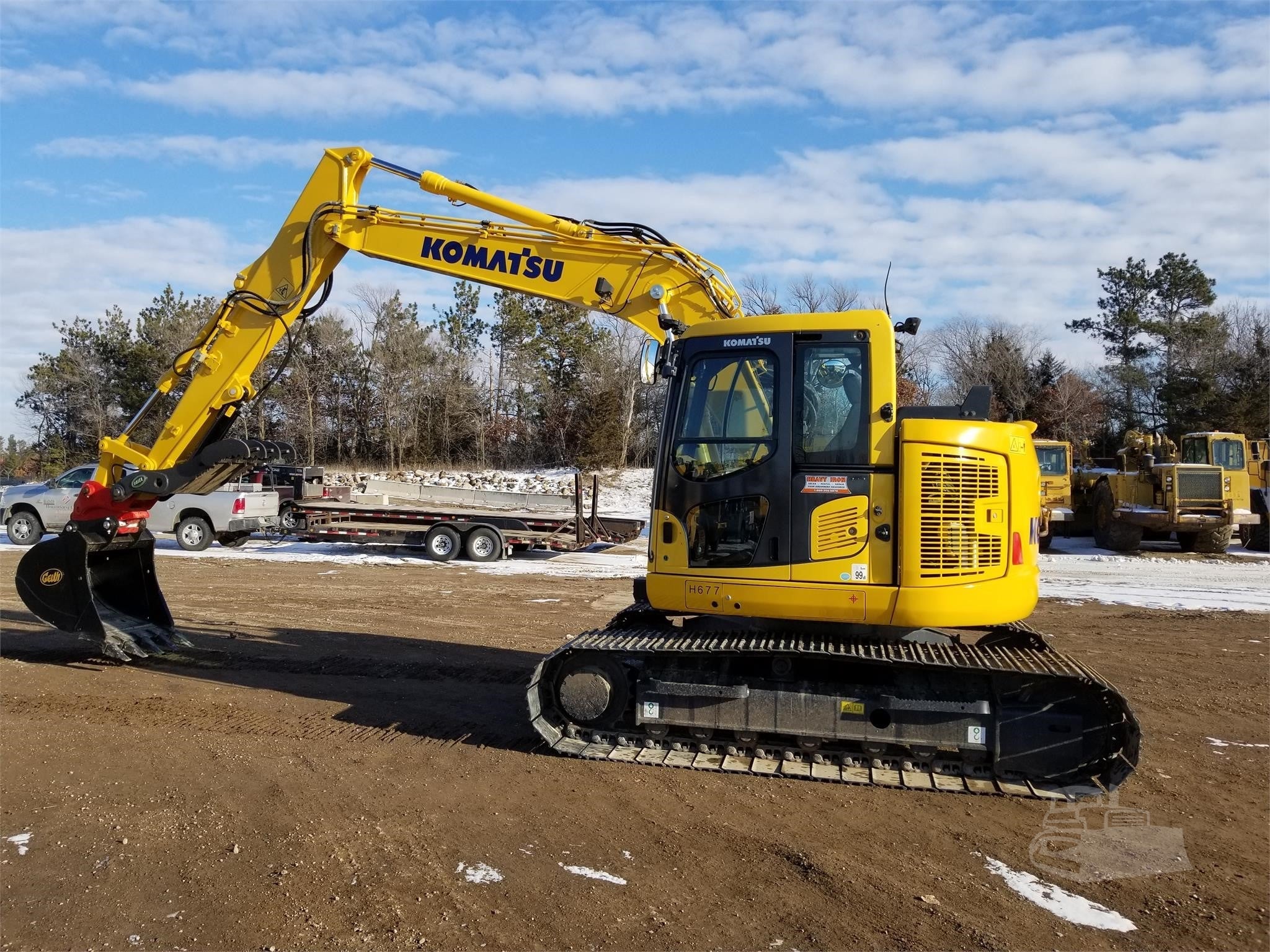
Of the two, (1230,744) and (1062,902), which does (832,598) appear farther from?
(1230,744)

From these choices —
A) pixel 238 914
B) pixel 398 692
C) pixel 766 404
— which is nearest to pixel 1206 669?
pixel 766 404

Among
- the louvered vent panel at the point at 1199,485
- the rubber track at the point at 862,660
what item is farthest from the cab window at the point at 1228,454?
the rubber track at the point at 862,660

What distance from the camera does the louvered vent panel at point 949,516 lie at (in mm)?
5477

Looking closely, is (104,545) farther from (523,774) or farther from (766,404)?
(766,404)

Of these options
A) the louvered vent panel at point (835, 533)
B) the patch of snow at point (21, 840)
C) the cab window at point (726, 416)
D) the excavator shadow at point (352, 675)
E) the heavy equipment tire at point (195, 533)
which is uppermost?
the cab window at point (726, 416)

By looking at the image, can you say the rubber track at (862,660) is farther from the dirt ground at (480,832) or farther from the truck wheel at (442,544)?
the truck wheel at (442,544)

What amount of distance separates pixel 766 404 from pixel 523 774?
2.75m

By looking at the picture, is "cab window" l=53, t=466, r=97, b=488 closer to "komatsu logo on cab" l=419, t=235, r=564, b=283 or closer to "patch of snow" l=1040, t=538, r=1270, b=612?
"komatsu logo on cab" l=419, t=235, r=564, b=283

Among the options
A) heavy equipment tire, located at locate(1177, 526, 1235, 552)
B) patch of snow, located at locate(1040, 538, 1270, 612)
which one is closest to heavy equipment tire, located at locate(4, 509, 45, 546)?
patch of snow, located at locate(1040, 538, 1270, 612)

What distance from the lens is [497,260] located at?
7605 mm

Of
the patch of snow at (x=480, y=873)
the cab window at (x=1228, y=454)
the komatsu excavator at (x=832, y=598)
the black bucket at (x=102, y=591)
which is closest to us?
the patch of snow at (x=480, y=873)

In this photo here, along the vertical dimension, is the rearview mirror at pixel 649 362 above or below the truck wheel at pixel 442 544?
above

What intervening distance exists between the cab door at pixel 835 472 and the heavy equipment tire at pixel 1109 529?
16647mm

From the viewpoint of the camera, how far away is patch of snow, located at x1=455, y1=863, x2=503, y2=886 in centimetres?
435
